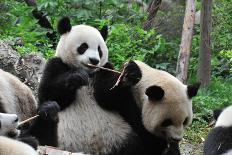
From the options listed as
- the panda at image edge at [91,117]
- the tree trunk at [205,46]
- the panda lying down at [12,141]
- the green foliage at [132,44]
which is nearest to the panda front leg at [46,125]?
the panda at image edge at [91,117]

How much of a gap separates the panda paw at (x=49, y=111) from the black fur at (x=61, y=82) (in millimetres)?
277

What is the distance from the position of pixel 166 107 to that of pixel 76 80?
102 centimetres

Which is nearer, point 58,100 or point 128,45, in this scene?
point 58,100

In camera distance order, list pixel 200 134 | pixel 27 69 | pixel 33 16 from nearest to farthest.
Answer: pixel 27 69 < pixel 200 134 < pixel 33 16

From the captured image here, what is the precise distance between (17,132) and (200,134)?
465cm

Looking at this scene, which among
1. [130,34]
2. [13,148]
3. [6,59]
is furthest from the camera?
[130,34]

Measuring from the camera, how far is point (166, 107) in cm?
590

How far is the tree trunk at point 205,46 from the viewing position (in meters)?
12.7

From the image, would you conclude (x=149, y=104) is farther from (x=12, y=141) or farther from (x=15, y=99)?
(x=12, y=141)

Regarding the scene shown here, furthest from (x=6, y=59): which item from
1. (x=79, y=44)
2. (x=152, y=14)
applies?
(x=152, y=14)

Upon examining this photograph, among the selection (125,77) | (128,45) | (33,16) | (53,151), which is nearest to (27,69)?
(125,77)

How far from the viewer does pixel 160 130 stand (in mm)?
5938

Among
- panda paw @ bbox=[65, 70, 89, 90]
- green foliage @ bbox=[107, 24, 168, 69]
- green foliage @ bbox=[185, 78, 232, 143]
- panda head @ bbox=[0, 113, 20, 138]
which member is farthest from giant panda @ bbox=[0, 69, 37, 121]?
green foliage @ bbox=[107, 24, 168, 69]

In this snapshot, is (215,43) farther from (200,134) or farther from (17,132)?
(17,132)
